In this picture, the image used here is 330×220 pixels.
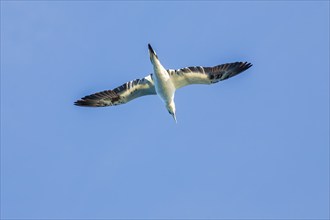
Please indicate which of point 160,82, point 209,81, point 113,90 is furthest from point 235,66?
point 113,90

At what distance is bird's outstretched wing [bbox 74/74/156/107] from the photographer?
1838 inches

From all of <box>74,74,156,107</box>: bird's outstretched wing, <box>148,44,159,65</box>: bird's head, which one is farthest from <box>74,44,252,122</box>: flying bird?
<box>148,44,159,65</box>: bird's head

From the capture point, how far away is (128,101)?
47.7 m

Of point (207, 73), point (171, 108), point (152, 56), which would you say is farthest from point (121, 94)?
point (207, 73)

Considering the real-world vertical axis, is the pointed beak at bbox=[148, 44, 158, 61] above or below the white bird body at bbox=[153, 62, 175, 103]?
above

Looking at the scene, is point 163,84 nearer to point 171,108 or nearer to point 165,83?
point 165,83

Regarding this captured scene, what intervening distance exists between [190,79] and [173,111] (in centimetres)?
291

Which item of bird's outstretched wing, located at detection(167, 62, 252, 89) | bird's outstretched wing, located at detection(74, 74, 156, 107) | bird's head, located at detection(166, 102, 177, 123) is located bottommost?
bird's head, located at detection(166, 102, 177, 123)

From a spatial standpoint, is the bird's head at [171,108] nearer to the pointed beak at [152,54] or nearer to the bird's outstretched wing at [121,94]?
the bird's outstretched wing at [121,94]

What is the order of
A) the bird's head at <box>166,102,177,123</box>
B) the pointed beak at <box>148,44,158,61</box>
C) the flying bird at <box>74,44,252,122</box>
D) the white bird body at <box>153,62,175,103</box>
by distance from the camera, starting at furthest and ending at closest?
the bird's head at <box>166,102,177,123</box>
the flying bird at <box>74,44,252,122</box>
the white bird body at <box>153,62,175,103</box>
the pointed beak at <box>148,44,158,61</box>

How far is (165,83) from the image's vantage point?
45.3 metres

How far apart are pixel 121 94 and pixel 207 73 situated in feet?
19.1

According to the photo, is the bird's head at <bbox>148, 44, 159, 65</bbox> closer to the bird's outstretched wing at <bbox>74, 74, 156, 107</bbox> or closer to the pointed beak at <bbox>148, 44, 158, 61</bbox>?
the pointed beak at <bbox>148, 44, 158, 61</bbox>

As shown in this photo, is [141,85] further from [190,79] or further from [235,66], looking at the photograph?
[235,66]
